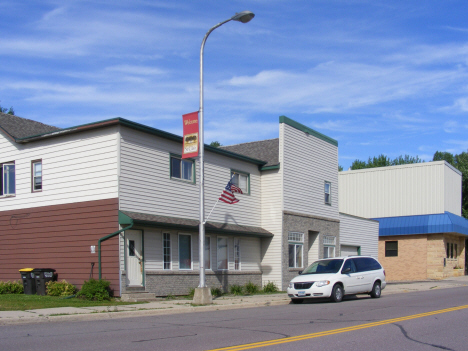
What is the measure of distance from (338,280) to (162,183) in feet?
25.7

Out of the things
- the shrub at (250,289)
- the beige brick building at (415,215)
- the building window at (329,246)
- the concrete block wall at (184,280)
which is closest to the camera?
the concrete block wall at (184,280)

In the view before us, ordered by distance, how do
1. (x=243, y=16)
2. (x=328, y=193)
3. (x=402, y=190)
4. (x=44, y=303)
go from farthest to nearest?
1. (x=402, y=190)
2. (x=328, y=193)
3. (x=243, y=16)
4. (x=44, y=303)

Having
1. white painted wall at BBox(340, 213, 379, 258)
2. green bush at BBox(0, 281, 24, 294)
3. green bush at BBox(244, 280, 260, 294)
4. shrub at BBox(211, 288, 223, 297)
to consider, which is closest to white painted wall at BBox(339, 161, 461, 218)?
white painted wall at BBox(340, 213, 379, 258)

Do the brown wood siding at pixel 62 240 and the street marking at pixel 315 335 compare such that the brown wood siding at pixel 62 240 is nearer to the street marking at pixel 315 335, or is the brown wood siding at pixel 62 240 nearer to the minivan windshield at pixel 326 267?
the minivan windshield at pixel 326 267

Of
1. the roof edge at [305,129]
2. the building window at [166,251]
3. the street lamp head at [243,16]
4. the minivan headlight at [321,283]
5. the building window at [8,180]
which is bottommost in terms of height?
the minivan headlight at [321,283]

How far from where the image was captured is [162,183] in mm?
21578

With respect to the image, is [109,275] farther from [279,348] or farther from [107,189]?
[279,348]


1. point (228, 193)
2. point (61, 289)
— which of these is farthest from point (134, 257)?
point (228, 193)

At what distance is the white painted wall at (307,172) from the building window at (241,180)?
195 centimetres

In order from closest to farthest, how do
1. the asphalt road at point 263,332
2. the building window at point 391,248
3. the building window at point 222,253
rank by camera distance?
the asphalt road at point 263,332 → the building window at point 222,253 → the building window at point 391,248

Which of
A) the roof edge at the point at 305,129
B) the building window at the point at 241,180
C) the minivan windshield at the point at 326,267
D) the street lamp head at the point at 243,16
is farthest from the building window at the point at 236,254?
the street lamp head at the point at 243,16

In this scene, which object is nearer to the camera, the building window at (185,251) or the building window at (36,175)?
the building window at (36,175)

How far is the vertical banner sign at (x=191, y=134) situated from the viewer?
61.9ft

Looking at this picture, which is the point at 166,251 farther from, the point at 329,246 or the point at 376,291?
the point at 329,246
